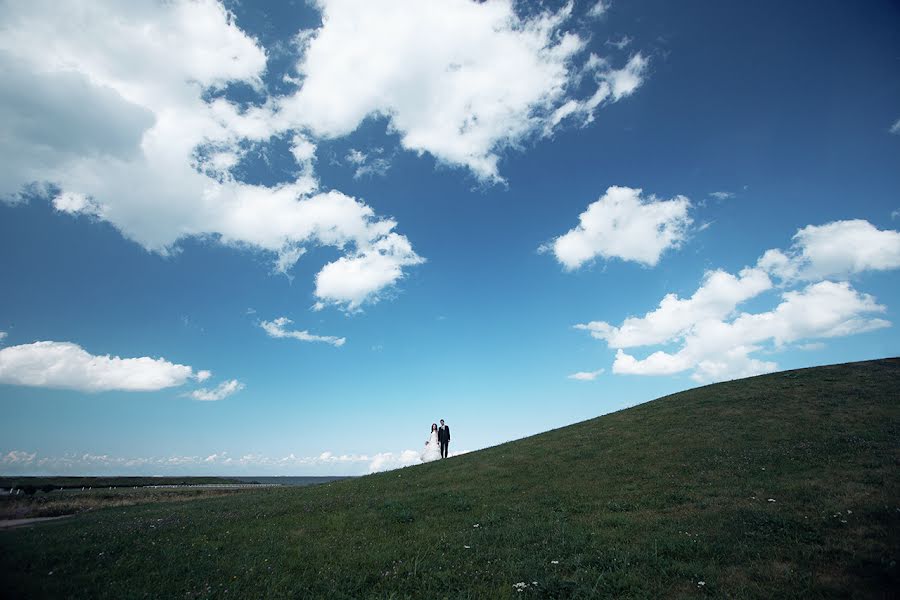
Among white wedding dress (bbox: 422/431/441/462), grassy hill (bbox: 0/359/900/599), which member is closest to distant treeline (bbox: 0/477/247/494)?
white wedding dress (bbox: 422/431/441/462)

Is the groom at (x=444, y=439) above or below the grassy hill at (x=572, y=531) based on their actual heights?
above

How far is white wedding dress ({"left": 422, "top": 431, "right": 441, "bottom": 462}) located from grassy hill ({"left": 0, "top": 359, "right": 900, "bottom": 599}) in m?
11.3

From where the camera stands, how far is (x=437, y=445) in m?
38.4

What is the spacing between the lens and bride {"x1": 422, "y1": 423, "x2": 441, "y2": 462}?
126ft

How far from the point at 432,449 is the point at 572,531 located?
86.5ft

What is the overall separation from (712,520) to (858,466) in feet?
28.7

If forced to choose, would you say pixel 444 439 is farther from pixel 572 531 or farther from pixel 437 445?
pixel 572 531

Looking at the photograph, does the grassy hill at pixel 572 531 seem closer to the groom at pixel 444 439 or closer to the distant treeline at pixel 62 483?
the groom at pixel 444 439

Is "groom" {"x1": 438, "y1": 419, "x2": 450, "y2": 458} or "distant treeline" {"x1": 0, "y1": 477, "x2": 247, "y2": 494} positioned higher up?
"groom" {"x1": 438, "y1": 419, "x2": 450, "y2": 458}

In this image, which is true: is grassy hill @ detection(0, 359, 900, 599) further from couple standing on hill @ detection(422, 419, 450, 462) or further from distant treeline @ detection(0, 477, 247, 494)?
distant treeline @ detection(0, 477, 247, 494)

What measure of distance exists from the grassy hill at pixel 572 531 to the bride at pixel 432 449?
446 inches

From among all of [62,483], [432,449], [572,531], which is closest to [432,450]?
[432,449]

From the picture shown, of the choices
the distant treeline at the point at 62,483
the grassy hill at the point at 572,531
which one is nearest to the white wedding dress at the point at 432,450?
the grassy hill at the point at 572,531

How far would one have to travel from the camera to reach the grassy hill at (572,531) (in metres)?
9.71
